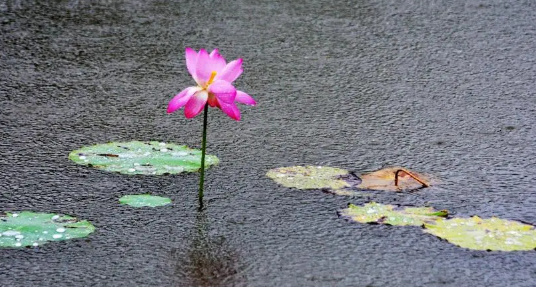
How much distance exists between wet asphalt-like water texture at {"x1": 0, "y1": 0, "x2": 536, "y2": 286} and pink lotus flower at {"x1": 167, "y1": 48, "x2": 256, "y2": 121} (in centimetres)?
31

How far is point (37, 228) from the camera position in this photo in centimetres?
260

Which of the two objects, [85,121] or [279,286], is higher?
[85,121]

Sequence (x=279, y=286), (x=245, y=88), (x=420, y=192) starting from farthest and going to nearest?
(x=245, y=88), (x=420, y=192), (x=279, y=286)

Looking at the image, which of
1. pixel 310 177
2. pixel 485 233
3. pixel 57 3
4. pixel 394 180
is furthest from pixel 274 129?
pixel 57 3

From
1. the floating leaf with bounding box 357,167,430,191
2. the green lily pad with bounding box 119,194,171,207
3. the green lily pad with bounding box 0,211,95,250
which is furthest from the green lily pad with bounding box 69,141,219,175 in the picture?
the floating leaf with bounding box 357,167,430,191

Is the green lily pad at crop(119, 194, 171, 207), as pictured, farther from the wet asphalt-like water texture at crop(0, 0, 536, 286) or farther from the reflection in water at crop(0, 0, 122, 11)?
the reflection in water at crop(0, 0, 122, 11)

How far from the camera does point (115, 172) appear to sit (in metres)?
3.03

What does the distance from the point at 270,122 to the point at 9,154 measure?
0.94 metres

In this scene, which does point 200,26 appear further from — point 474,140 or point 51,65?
point 474,140

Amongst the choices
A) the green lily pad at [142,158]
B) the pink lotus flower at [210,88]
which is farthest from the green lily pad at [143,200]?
the pink lotus flower at [210,88]

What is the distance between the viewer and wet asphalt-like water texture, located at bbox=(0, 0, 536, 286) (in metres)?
2.46

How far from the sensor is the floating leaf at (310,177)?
2938 mm

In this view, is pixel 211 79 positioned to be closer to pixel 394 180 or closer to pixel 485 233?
pixel 394 180

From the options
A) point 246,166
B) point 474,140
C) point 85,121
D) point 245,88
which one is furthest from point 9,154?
point 474,140
